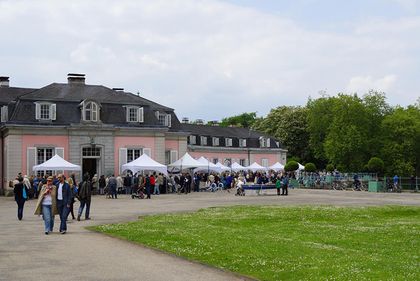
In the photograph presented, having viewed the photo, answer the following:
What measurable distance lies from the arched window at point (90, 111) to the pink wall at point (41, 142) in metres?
2.40

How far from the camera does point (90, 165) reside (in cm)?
5497

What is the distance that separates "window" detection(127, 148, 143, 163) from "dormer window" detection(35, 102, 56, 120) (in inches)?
277

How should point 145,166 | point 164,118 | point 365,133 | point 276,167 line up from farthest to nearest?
point 365,133 < point 276,167 < point 164,118 < point 145,166

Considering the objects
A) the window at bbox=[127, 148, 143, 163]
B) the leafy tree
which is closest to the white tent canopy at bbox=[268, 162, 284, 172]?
the window at bbox=[127, 148, 143, 163]

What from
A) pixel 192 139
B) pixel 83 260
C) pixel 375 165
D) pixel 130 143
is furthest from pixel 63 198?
pixel 192 139

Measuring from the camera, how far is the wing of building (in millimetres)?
52781

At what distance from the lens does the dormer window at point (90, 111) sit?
54.3 meters

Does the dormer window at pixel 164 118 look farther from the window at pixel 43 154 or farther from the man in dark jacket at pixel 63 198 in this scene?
the man in dark jacket at pixel 63 198

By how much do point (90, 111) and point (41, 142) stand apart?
461 centimetres

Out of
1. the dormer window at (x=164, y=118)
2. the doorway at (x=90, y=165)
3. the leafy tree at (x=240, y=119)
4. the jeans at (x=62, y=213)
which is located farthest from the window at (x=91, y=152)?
the leafy tree at (x=240, y=119)

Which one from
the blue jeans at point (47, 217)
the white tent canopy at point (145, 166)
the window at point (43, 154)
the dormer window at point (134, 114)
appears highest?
the dormer window at point (134, 114)

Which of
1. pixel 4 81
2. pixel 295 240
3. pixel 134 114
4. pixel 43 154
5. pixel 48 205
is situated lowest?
pixel 295 240

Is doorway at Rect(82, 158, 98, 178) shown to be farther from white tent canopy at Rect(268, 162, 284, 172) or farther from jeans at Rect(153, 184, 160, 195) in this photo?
white tent canopy at Rect(268, 162, 284, 172)

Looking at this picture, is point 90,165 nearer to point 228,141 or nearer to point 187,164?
point 187,164
